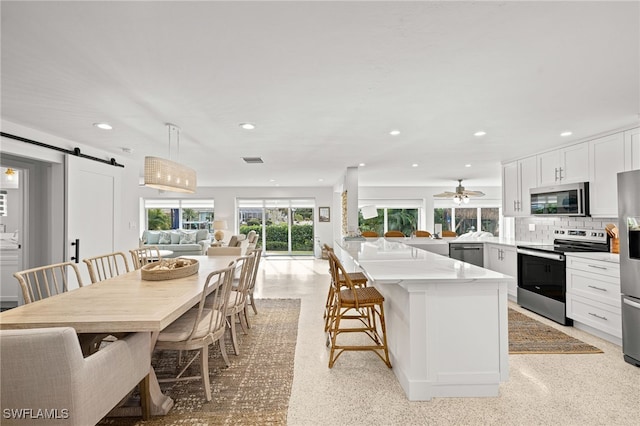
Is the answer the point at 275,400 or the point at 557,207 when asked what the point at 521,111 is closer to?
the point at 557,207

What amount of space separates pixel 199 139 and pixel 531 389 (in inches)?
157

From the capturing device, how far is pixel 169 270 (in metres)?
2.62

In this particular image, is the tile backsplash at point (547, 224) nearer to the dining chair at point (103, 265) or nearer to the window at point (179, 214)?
the dining chair at point (103, 265)

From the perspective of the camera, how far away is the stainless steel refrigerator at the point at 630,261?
101 inches

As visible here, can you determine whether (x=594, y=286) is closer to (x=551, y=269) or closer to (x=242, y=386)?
(x=551, y=269)

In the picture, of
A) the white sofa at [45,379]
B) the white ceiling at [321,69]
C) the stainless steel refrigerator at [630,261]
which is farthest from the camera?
the stainless steel refrigerator at [630,261]

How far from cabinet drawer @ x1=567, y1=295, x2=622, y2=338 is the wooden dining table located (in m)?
3.82

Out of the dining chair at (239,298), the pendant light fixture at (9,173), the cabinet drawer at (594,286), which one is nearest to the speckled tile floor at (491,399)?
the cabinet drawer at (594,286)

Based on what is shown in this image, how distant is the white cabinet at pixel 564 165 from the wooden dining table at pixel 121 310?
456 cm

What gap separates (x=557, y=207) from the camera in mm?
4027

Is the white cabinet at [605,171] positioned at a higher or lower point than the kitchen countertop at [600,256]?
higher

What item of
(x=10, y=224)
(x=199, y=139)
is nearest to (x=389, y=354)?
(x=199, y=139)

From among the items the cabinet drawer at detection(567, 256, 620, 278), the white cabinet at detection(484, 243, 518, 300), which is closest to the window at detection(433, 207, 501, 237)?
the white cabinet at detection(484, 243, 518, 300)

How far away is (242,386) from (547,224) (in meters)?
4.72
